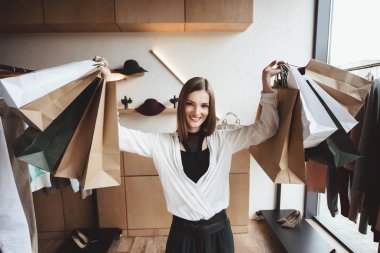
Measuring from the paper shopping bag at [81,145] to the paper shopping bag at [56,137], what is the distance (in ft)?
0.06

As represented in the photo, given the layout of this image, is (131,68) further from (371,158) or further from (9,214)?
(371,158)

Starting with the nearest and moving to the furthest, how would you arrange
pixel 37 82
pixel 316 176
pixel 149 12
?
pixel 37 82
pixel 316 176
pixel 149 12

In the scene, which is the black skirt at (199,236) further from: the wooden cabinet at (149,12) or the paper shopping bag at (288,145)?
the wooden cabinet at (149,12)

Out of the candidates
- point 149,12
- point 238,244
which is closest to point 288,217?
point 238,244

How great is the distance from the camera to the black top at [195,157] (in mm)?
1016

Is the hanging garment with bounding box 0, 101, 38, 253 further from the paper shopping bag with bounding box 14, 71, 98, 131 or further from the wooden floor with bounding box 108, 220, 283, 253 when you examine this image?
the wooden floor with bounding box 108, 220, 283, 253

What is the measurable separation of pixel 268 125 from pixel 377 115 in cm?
57

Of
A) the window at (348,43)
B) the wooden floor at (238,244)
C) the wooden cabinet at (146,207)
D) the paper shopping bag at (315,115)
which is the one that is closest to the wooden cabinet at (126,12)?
the window at (348,43)

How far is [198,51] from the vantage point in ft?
7.34

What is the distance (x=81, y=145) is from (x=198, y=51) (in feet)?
5.82

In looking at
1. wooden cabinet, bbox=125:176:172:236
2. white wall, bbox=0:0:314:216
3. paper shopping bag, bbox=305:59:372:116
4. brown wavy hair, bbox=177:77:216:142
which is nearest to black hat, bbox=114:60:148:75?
white wall, bbox=0:0:314:216

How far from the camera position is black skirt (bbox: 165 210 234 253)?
100 centimetres

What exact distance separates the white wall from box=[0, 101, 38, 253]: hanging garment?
1.46 m

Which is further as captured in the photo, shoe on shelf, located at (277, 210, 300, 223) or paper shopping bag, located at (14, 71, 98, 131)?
shoe on shelf, located at (277, 210, 300, 223)
